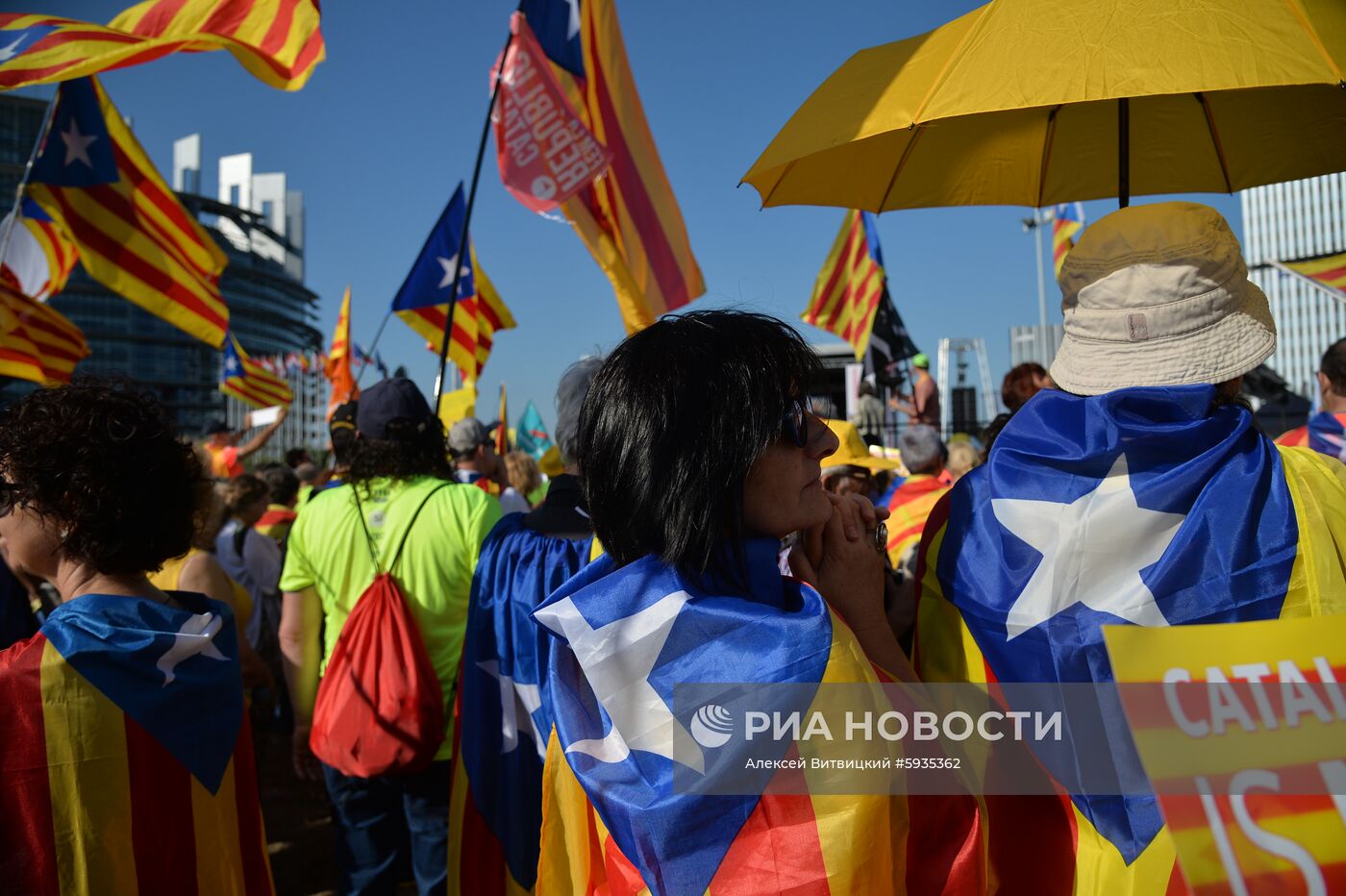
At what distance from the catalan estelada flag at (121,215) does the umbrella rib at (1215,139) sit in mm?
4626

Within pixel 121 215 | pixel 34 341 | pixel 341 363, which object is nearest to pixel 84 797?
pixel 34 341

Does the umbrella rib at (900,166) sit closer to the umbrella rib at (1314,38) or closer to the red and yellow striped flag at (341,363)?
the umbrella rib at (1314,38)

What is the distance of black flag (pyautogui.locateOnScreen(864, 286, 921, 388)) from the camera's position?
946cm

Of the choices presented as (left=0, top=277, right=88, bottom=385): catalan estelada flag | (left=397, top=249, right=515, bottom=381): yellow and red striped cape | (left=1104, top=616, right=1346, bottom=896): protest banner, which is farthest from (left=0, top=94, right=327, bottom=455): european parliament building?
(left=1104, top=616, right=1346, bottom=896): protest banner

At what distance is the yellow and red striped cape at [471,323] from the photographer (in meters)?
8.22

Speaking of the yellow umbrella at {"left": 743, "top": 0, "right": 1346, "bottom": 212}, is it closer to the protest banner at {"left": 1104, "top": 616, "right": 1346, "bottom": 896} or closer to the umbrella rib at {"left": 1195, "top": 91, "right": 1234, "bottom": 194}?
the umbrella rib at {"left": 1195, "top": 91, "right": 1234, "bottom": 194}

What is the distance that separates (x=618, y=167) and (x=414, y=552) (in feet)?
10.1

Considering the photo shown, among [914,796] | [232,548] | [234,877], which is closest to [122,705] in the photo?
[234,877]

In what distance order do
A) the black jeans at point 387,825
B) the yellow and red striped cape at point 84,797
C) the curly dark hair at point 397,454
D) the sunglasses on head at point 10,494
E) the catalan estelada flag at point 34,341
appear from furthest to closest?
the catalan estelada flag at point 34,341 → the curly dark hair at point 397,454 → the black jeans at point 387,825 → the sunglasses on head at point 10,494 → the yellow and red striped cape at point 84,797

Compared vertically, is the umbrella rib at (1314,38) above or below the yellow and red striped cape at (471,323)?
above

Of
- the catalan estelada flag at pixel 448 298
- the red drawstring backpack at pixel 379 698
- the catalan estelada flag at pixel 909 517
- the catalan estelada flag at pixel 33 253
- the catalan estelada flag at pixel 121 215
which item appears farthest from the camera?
the catalan estelada flag at pixel 448 298

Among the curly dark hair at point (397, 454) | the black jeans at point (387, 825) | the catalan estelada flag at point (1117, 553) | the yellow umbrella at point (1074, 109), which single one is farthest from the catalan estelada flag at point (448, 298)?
the catalan estelada flag at point (1117, 553)

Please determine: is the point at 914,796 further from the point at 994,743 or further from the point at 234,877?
the point at 234,877

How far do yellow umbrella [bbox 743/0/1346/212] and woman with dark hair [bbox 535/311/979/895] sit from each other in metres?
0.67
